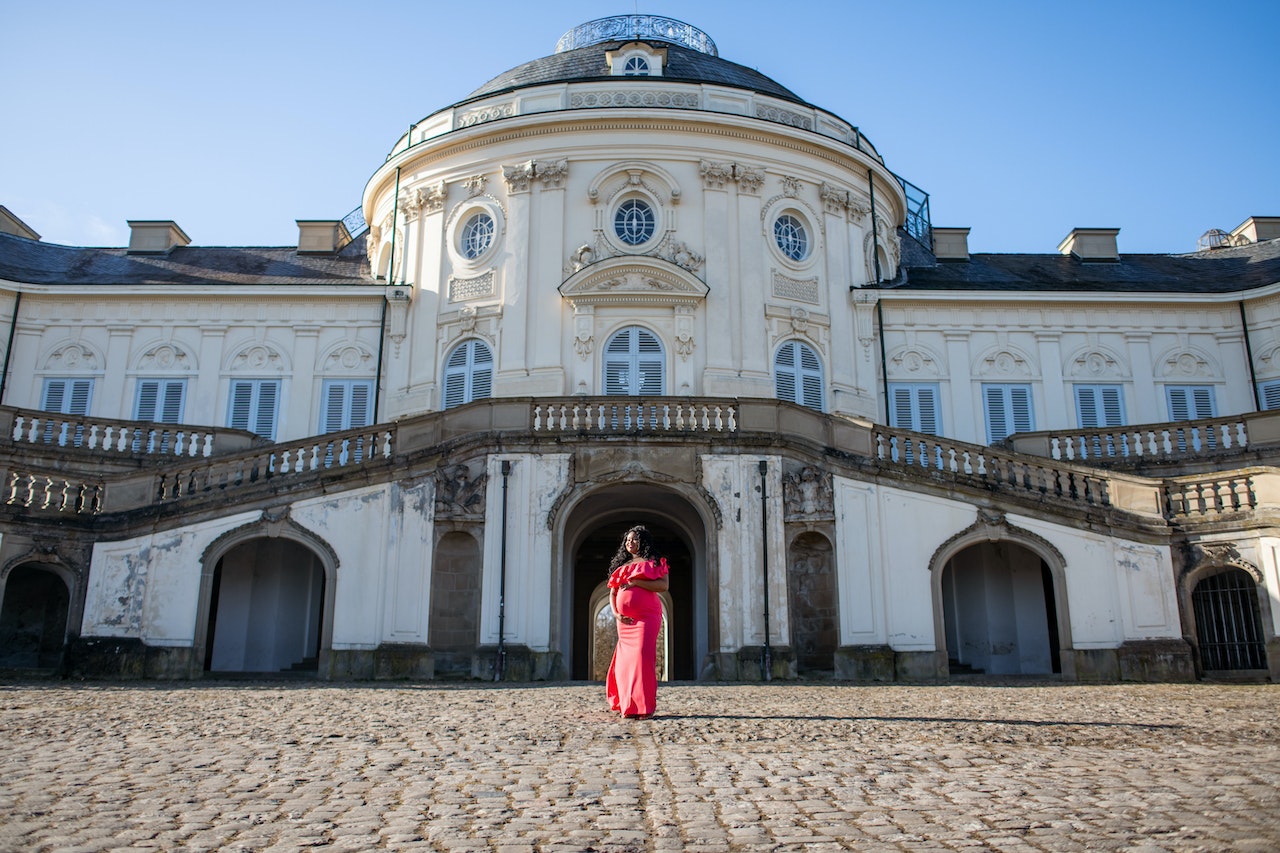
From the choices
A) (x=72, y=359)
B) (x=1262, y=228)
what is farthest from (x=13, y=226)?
→ (x=1262, y=228)

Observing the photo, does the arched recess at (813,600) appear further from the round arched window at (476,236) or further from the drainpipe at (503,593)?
the round arched window at (476,236)

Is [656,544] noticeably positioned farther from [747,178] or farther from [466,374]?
[747,178]

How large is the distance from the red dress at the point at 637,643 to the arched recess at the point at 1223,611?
1419 centimetres

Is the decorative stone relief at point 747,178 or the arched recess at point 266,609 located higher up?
the decorative stone relief at point 747,178

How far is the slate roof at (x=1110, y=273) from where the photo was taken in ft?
A: 106

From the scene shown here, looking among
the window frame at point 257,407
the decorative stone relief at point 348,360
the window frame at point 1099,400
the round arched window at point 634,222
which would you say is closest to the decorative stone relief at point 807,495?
the round arched window at point 634,222

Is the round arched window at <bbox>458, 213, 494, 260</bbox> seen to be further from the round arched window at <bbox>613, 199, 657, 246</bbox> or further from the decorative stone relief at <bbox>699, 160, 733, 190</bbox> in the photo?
the decorative stone relief at <bbox>699, 160, 733, 190</bbox>

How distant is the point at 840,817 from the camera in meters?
6.89

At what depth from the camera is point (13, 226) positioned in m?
37.2

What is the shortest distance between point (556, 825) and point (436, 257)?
84.5ft

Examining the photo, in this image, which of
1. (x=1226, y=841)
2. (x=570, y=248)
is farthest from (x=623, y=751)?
(x=570, y=248)

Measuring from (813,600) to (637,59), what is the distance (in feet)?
58.7

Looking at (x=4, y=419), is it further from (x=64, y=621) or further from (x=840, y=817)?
(x=840, y=817)

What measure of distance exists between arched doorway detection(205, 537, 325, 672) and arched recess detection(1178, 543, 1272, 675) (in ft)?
60.2
